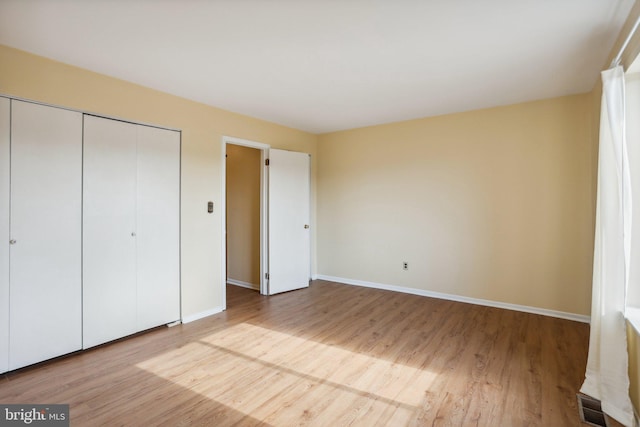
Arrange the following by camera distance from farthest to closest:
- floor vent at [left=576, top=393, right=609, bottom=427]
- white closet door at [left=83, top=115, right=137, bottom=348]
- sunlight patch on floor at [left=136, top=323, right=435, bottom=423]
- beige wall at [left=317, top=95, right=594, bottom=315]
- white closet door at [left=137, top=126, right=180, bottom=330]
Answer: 1. beige wall at [left=317, top=95, right=594, bottom=315]
2. white closet door at [left=137, top=126, right=180, bottom=330]
3. white closet door at [left=83, top=115, right=137, bottom=348]
4. sunlight patch on floor at [left=136, top=323, right=435, bottom=423]
5. floor vent at [left=576, top=393, right=609, bottom=427]

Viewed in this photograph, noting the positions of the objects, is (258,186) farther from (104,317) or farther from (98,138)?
(104,317)

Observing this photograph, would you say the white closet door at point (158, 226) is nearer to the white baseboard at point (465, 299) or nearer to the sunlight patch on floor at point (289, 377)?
the sunlight patch on floor at point (289, 377)

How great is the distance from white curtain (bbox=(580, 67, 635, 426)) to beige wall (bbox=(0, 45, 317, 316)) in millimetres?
3649

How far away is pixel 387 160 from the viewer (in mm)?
4727

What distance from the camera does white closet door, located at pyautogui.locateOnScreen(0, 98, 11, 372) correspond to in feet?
7.48

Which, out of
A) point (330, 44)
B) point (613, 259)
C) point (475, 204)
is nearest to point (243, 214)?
point (330, 44)

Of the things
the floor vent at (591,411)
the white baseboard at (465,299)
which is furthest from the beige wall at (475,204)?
the floor vent at (591,411)

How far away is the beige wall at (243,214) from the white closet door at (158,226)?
1.60m

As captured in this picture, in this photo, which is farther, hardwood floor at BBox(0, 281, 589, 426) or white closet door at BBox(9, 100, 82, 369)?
white closet door at BBox(9, 100, 82, 369)

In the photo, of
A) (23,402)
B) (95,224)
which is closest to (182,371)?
(23,402)

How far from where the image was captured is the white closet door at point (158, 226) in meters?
3.11
